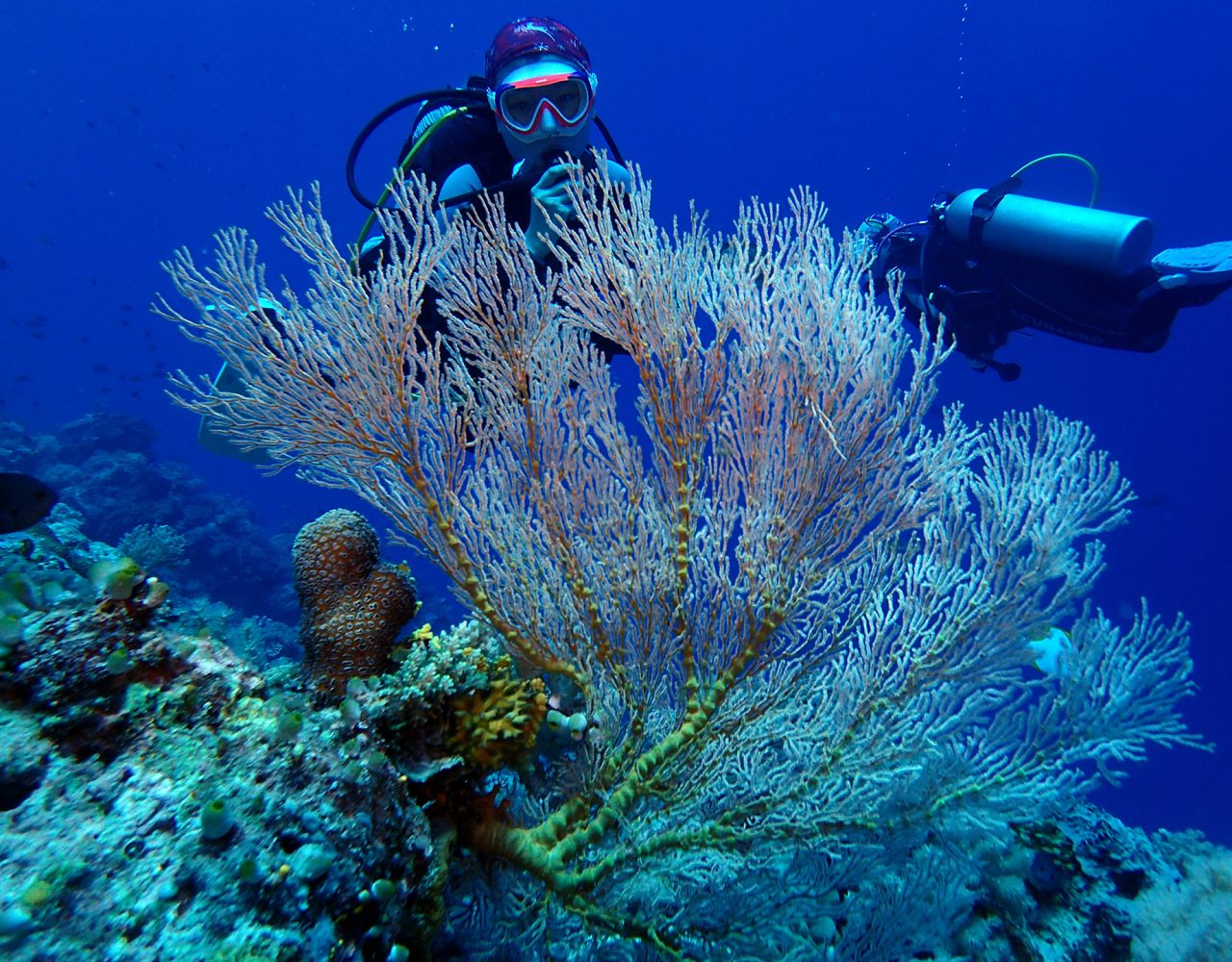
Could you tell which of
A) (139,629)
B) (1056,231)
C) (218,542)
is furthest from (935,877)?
(218,542)

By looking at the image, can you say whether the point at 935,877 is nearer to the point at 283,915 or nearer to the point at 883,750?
the point at 883,750

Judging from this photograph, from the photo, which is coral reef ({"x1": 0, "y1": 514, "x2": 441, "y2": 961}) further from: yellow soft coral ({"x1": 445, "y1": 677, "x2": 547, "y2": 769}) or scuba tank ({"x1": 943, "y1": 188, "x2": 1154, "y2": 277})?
scuba tank ({"x1": 943, "y1": 188, "x2": 1154, "y2": 277})

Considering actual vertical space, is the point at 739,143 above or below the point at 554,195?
above

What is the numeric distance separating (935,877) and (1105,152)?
301ft

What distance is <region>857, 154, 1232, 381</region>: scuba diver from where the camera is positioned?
782 centimetres

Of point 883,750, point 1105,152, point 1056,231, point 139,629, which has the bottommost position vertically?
point 883,750

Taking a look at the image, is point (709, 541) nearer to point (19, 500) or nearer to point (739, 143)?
point (19, 500)

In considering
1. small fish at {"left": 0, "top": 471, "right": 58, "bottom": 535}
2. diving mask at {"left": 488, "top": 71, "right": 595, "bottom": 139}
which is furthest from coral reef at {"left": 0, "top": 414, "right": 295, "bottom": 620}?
diving mask at {"left": 488, "top": 71, "right": 595, "bottom": 139}

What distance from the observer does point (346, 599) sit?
2.85 m

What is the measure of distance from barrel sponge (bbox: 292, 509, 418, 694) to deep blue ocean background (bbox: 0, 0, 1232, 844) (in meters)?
25.3

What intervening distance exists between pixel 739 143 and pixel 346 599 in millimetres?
101647

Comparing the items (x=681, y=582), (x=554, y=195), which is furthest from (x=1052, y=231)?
(x=681, y=582)

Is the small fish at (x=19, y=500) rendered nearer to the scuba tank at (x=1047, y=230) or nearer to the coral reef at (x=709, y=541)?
the coral reef at (x=709, y=541)

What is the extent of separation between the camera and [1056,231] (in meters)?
8.26
